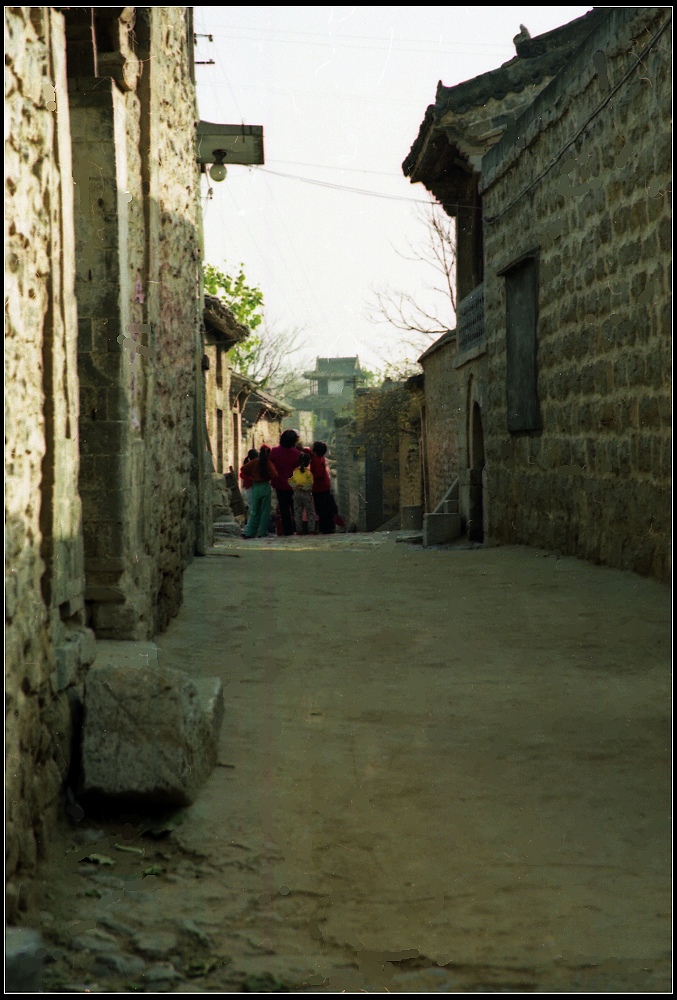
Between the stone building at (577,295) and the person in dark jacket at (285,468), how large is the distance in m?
3.58

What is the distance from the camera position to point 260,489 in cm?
1384

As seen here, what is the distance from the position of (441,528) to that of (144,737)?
8.98 metres

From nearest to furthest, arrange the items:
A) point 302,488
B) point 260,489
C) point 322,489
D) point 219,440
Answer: point 260,489 < point 322,489 < point 302,488 < point 219,440

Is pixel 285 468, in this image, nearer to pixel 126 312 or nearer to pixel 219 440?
pixel 219 440

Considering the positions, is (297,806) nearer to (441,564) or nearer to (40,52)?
(40,52)

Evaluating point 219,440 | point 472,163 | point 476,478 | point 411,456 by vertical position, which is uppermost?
point 472,163

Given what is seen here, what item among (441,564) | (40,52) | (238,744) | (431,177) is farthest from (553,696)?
(431,177)

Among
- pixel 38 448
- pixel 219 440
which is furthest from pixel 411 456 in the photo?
pixel 38 448

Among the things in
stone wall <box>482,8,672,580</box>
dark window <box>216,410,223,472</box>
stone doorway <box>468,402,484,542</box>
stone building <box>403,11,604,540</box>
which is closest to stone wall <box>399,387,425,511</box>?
dark window <box>216,410,223,472</box>

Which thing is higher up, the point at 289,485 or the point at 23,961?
the point at 289,485

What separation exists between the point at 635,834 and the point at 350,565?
539cm

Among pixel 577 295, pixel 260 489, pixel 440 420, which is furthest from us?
pixel 440 420

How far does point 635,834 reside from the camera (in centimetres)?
301

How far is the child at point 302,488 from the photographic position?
14.5 m
